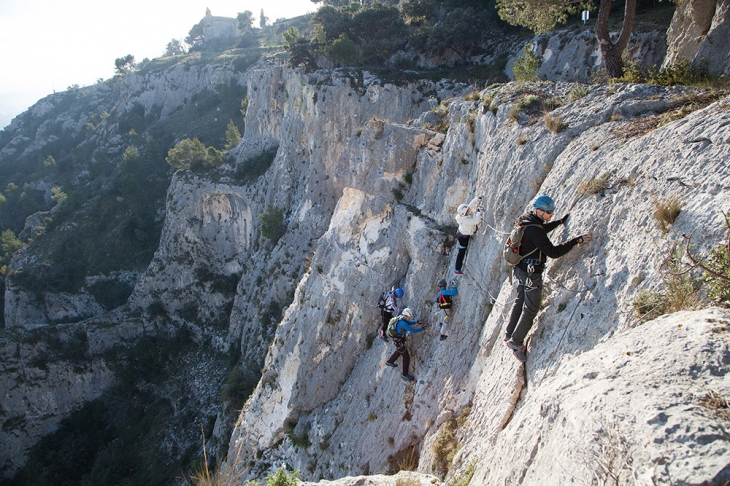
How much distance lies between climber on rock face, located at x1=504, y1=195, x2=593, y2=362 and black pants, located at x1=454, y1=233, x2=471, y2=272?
3.22 m

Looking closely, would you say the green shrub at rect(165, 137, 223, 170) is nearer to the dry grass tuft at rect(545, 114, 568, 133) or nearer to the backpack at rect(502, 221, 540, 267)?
the dry grass tuft at rect(545, 114, 568, 133)

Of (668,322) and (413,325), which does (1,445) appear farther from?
(668,322)

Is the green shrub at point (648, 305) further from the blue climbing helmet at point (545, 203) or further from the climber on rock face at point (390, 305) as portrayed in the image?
the climber on rock face at point (390, 305)

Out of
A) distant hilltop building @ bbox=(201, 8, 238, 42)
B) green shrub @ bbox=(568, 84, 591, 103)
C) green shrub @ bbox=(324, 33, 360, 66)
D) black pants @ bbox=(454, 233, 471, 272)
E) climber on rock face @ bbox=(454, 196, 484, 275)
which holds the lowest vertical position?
black pants @ bbox=(454, 233, 471, 272)

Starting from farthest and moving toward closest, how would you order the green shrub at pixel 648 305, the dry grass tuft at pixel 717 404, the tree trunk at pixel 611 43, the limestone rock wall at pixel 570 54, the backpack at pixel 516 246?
the limestone rock wall at pixel 570 54, the tree trunk at pixel 611 43, the backpack at pixel 516 246, the green shrub at pixel 648 305, the dry grass tuft at pixel 717 404

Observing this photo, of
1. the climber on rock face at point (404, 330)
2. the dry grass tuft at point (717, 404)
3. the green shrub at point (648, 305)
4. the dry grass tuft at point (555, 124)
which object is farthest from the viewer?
the climber on rock face at point (404, 330)

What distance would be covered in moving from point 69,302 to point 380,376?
4580cm

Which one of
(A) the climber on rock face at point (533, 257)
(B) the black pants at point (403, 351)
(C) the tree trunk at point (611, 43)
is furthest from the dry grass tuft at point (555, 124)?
(B) the black pants at point (403, 351)

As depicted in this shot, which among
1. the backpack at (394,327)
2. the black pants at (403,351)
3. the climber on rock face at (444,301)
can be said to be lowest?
the black pants at (403,351)

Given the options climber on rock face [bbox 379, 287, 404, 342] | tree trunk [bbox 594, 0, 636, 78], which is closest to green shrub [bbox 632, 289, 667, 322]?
climber on rock face [bbox 379, 287, 404, 342]

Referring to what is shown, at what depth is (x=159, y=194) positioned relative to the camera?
171 feet

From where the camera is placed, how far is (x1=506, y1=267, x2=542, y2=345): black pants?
614cm

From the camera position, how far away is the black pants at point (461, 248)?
9.62 m

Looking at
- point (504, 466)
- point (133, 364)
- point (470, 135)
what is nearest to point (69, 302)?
point (133, 364)
